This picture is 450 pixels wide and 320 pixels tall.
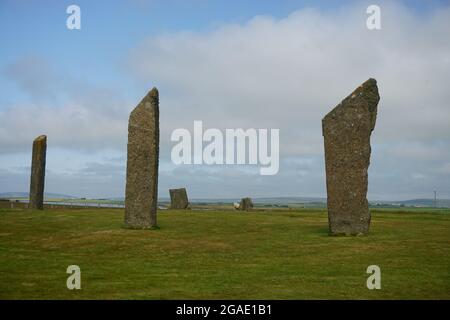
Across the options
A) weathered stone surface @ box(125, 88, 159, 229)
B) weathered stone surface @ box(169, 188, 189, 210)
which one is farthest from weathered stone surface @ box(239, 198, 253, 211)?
weathered stone surface @ box(125, 88, 159, 229)

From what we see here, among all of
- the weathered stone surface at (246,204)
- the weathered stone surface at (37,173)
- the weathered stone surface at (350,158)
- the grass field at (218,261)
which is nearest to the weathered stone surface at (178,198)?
the weathered stone surface at (246,204)

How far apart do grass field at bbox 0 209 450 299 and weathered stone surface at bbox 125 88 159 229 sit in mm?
1086

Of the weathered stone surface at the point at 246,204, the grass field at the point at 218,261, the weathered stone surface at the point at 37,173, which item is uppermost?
the weathered stone surface at the point at 37,173

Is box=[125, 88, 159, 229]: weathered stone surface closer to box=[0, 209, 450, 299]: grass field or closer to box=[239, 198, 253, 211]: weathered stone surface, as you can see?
box=[0, 209, 450, 299]: grass field

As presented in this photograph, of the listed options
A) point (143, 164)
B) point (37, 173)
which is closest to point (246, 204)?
point (37, 173)

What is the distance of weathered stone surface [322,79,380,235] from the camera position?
67.5 ft

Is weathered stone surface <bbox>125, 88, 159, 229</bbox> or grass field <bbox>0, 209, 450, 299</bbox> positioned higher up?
weathered stone surface <bbox>125, 88, 159, 229</bbox>

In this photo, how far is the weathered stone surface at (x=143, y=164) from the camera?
22.6 metres

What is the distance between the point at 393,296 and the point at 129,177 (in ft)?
46.7

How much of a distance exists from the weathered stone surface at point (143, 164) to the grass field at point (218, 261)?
3.56 ft

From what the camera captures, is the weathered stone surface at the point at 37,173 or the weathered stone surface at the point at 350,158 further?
the weathered stone surface at the point at 37,173

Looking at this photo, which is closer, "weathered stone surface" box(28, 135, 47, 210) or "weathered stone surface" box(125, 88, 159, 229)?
"weathered stone surface" box(125, 88, 159, 229)

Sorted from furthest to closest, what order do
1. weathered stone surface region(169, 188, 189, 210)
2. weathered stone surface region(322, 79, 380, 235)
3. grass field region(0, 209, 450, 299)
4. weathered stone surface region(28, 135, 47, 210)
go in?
weathered stone surface region(169, 188, 189, 210), weathered stone surface region(28, 135, 47, 210), weathered stone surface region(322, 79, 380, 235), grass field region(0, 209, 450, 299)

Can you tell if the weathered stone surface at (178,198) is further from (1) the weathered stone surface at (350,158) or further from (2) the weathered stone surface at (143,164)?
(1) the weathered stone surface at (350,158)
